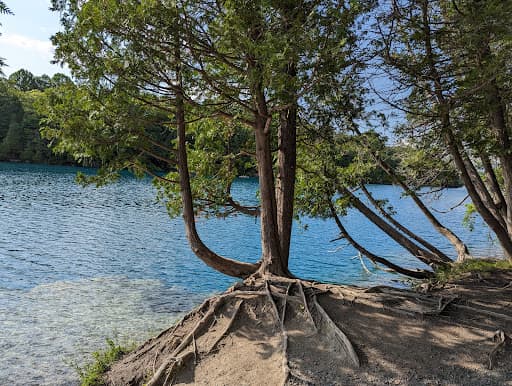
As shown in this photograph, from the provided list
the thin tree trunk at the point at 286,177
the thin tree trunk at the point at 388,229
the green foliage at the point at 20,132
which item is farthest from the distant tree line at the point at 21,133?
the thin tree trunk at the point at 286,177

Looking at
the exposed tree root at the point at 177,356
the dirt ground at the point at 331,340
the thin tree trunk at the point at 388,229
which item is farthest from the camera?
the thin tree trunk at the point at 388,229

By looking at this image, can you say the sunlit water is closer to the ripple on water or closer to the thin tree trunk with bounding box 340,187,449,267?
the ripple on water

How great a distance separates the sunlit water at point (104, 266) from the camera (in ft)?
31.3

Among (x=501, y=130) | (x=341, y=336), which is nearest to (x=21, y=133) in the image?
(x=501, y=130)

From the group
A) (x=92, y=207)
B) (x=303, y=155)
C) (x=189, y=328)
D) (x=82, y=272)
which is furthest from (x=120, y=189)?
(x=189, y=328)

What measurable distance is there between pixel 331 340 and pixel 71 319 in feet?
27.2

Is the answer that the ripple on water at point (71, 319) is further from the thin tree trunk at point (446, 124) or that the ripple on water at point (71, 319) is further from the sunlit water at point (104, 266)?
the thin tree trunk at point (446, 124)

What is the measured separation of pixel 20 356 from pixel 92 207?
897 inches

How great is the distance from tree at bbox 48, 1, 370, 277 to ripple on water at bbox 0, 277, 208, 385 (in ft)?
12.3

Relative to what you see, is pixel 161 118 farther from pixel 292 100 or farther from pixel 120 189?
pixel 120 189

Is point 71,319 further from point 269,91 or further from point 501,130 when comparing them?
point 501,130

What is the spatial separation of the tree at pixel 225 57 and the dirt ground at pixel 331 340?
126cm

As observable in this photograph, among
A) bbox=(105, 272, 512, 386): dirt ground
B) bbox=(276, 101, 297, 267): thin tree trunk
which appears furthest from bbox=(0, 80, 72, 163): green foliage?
bbox=(105, 272, 512, 386): dirt ground

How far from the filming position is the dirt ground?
4848 millimetres
